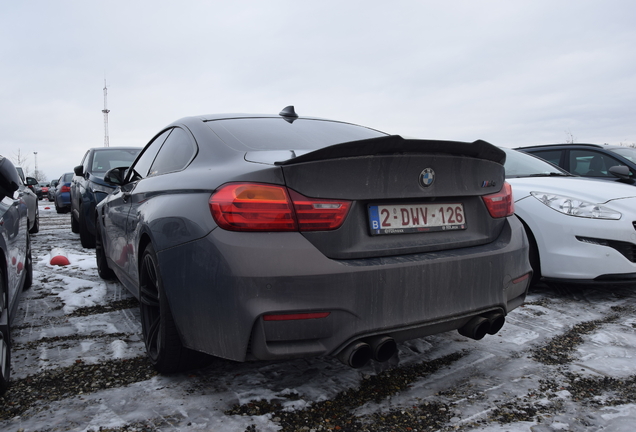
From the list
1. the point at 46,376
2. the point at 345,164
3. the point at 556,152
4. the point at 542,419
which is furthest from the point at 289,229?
the point at 556,152

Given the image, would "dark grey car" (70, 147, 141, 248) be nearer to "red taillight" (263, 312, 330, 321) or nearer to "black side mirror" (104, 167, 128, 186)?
Result: "black side mirror" (104, 167, 128, 186)

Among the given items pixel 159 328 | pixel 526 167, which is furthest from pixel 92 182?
pixel 526 167

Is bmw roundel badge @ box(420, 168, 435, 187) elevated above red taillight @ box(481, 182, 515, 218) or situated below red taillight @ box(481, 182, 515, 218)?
above

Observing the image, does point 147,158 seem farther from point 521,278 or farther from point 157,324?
point 521,278

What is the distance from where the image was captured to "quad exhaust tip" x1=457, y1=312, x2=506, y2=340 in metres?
2.22

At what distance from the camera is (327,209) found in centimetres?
193

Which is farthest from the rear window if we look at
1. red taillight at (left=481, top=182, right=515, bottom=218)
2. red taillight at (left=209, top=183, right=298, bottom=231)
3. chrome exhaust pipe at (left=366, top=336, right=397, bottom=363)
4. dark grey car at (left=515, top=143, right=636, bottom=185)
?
dark grey car at (left=515, top=143, right=636, bottom=185)

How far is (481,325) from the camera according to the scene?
2.22m

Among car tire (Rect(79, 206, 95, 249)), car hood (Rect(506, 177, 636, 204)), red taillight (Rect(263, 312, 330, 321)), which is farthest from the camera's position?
car tire (Rect(79, 206, 95, 249))

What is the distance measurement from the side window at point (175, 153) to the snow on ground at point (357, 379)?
1110mm

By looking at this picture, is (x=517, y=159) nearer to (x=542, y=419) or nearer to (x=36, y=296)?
(x=542, y=419)

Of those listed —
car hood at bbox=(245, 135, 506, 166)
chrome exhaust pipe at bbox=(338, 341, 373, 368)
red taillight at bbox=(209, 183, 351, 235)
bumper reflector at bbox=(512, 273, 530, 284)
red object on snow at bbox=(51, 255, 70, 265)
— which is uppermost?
car hood at bbox=(245, 135, 506, 166)

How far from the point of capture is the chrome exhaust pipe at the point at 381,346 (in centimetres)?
193

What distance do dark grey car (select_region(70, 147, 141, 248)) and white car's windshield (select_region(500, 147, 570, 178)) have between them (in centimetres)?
481
